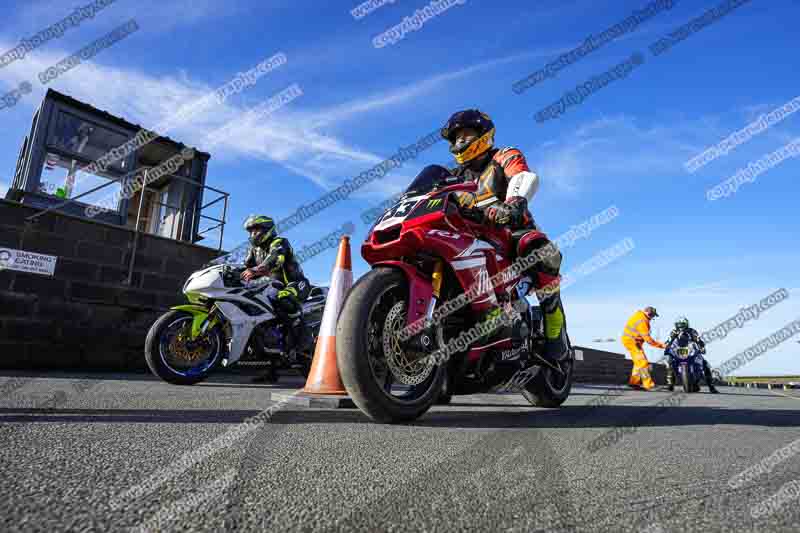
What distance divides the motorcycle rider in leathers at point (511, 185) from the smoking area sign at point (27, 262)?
22.4 ft

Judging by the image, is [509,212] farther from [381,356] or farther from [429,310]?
[381,356]

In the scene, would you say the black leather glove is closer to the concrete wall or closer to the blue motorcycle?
the concrete wall

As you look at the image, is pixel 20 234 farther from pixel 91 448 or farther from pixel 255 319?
pixel 91 448

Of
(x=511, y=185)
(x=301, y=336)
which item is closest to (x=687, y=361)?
(x=301, y=336)

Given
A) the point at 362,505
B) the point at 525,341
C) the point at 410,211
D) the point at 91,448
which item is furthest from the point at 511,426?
the point at 91,448

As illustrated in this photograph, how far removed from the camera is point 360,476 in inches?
51.3

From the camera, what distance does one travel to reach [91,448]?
4.83ft

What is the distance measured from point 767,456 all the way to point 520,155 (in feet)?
7.43

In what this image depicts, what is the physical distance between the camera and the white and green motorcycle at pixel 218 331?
201 inches

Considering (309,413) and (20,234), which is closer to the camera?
(309,413)

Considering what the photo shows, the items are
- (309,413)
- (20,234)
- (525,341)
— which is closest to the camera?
(309,413)

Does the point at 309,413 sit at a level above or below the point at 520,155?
below

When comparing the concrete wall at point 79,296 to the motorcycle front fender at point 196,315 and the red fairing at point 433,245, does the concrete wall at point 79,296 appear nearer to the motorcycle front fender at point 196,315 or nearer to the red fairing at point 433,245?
the motorcycle front fender at point 196,315

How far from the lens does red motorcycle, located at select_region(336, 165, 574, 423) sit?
2344 millimetres
